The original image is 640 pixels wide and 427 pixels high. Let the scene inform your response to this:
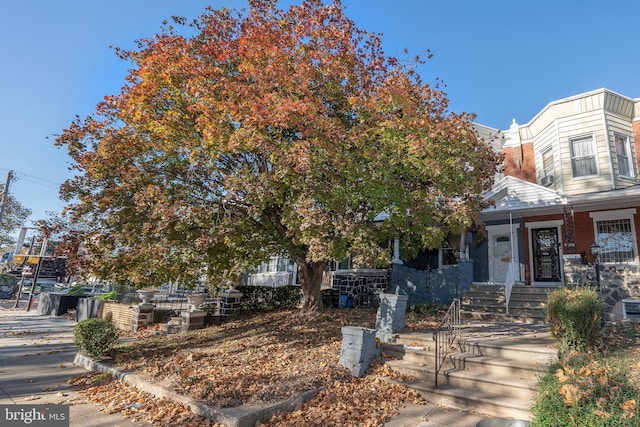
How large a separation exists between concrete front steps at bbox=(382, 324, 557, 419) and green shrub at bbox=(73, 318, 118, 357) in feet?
22.0

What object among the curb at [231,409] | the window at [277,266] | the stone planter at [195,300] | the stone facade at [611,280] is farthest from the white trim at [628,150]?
the stone planter at [195,300]

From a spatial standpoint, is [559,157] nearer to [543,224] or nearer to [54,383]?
[543,224]

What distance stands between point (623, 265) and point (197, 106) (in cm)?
1449

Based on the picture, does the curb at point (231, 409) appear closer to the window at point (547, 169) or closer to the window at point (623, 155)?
the window at point (547, 169)

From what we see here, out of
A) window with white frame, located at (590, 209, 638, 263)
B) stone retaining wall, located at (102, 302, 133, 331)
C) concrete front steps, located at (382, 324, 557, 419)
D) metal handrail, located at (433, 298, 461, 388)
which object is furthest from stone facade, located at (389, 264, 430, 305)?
stone retaining wall, located at (102, 302, 133, 331)

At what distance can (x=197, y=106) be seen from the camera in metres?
8.51

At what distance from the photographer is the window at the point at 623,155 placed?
1458 cm

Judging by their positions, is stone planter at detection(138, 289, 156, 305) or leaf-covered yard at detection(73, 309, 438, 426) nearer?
leaf-covered yard at detection(73, 309, 438, 426)

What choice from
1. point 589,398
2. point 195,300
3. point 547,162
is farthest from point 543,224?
point 195,300

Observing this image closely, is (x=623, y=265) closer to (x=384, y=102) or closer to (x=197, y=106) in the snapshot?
(x=384, y=102)

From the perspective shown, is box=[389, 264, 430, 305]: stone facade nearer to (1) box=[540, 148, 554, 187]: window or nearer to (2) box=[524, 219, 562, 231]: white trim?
(2) box=[524, 219, 562, 231]: white trim

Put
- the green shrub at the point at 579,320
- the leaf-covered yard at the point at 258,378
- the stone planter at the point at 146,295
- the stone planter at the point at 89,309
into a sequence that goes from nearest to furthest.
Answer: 1. the leaf-covered yard at the point at 258,378
2. the green shrub at the point at 579,320
3. the stone planter at the point at 146,295
4. the stone planter at the point at 89,309

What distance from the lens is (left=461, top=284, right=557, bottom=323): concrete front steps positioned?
435 inches

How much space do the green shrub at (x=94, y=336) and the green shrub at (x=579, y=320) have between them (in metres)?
9.94
